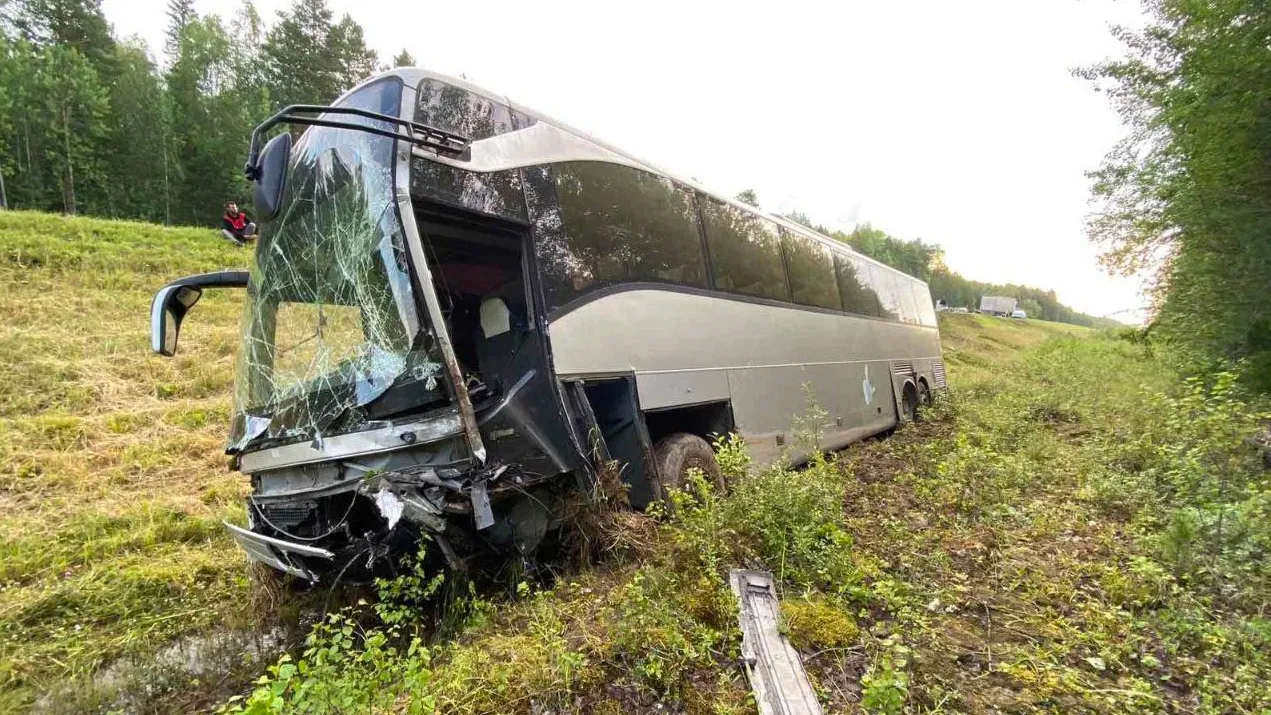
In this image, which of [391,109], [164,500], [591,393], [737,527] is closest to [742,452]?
[737,527]

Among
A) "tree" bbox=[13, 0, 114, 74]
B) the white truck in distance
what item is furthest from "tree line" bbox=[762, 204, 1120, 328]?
"tree" bbox=[13, 0, 114, 74]

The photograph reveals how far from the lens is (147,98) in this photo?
37.1 meters

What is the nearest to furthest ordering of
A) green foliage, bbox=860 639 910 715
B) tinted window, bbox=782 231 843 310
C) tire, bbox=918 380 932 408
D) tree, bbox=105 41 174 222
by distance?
green foliage, bbox=860 639 910 715
tinted window, bbox=782 231 843 310
tire, bbox=918 380 932 408
tree, bbox=105 41 174 222

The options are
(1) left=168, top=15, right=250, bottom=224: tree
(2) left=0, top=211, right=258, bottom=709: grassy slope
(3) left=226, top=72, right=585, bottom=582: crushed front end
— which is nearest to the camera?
(3) left=226, top=72, right=585, bottom=582: crushed front end

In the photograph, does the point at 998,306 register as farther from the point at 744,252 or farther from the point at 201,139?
the point at 201,139

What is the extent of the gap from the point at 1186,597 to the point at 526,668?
134 inches

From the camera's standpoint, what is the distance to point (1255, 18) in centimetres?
555

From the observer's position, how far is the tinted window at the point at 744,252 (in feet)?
20.4

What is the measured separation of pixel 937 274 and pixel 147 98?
316 feet

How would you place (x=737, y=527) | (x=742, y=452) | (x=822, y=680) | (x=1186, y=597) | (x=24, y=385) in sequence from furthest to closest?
1. (x=24, y=385)
2. (x=742, y=452)
3. (x=737, y=527)
4. (x=1186, y=597)
5. (x=822, y=680)

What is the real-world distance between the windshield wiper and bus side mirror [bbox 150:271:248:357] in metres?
1.38

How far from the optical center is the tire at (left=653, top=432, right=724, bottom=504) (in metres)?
4.66

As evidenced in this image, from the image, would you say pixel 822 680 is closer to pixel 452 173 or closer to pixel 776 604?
pixel 776 604

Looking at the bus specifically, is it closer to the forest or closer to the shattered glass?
the shattered glass
